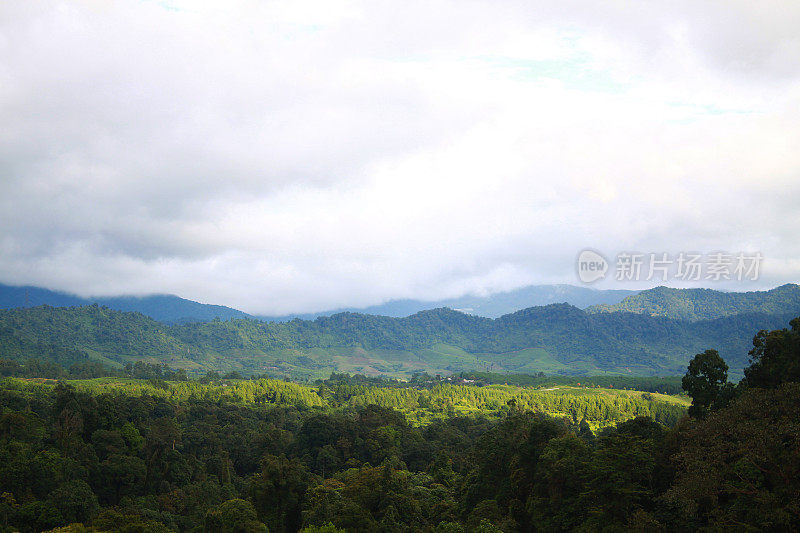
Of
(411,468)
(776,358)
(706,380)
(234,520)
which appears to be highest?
(776,358)

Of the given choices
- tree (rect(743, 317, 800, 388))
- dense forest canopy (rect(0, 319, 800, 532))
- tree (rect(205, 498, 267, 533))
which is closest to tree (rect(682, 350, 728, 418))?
dense forest canopy (rect(0, 319, 800, 532))

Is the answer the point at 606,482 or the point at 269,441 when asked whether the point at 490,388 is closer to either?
the point at 269,441

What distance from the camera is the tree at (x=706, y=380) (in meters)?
41.9

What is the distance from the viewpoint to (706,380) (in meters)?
42.7

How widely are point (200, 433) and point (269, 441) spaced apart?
37.5ft

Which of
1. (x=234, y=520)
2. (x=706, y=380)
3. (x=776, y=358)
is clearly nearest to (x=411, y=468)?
(x=234, y=520)

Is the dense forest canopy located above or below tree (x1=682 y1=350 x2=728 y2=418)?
below

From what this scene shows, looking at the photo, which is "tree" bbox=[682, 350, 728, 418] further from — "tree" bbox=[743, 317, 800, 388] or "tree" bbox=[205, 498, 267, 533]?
"tree" bbox=[205, 498, 267, 533]

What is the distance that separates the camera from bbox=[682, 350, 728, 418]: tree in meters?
41.9

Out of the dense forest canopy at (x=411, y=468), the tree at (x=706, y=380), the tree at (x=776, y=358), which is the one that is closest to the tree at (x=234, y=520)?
the dense forest canopy at (x=411, y=468)

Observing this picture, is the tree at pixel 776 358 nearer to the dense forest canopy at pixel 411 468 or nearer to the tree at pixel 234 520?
the dense forest canopy at pixel 411 468

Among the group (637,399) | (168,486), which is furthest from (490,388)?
(168,486)

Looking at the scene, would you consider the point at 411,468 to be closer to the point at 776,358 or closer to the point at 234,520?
the point at 234,520

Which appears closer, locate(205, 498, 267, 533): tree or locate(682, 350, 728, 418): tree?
locate(682, 350, 728, 418): tree
